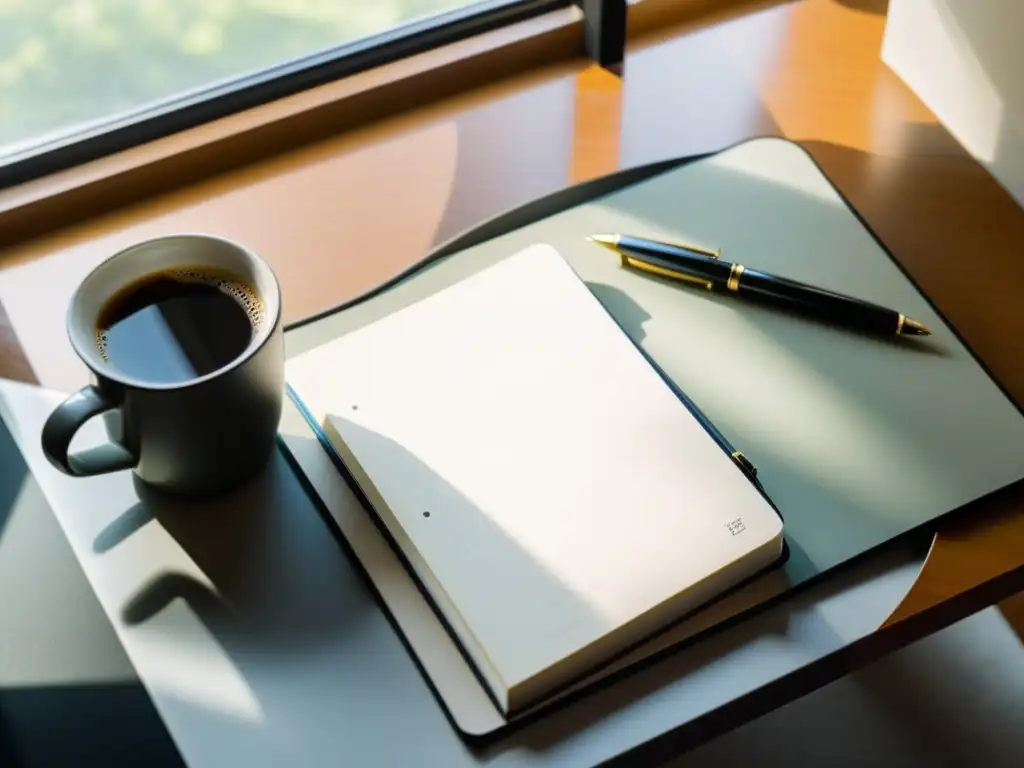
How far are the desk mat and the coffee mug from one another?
2.3 inches

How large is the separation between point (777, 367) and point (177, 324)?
0.30 m

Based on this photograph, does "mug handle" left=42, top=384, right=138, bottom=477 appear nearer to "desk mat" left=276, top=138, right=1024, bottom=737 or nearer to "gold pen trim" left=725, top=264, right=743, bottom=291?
"desk mat" left=276, top=138, right=1024, bottom=737

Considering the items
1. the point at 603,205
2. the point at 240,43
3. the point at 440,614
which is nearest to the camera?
the point at 440,614

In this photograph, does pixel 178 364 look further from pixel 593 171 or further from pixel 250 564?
pixel 593 171

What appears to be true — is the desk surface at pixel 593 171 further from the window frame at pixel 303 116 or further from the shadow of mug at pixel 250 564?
the shadow of mug at pixel 250 564

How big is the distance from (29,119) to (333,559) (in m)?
0.41

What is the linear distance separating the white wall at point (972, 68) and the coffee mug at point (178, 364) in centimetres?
46

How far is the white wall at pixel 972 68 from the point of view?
2.25ft

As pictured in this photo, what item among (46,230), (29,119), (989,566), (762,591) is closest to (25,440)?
(46,230)

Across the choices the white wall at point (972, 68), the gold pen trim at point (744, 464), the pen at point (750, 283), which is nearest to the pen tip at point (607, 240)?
the pen at point (750, 283)

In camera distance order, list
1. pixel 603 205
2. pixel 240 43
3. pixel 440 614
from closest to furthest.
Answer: pixel 440 614 < pixel 603 205 < pixel 240 43

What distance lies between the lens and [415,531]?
1.74 feet

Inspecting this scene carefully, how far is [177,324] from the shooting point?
0.53 meters

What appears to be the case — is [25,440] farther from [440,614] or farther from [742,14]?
[742,14]
